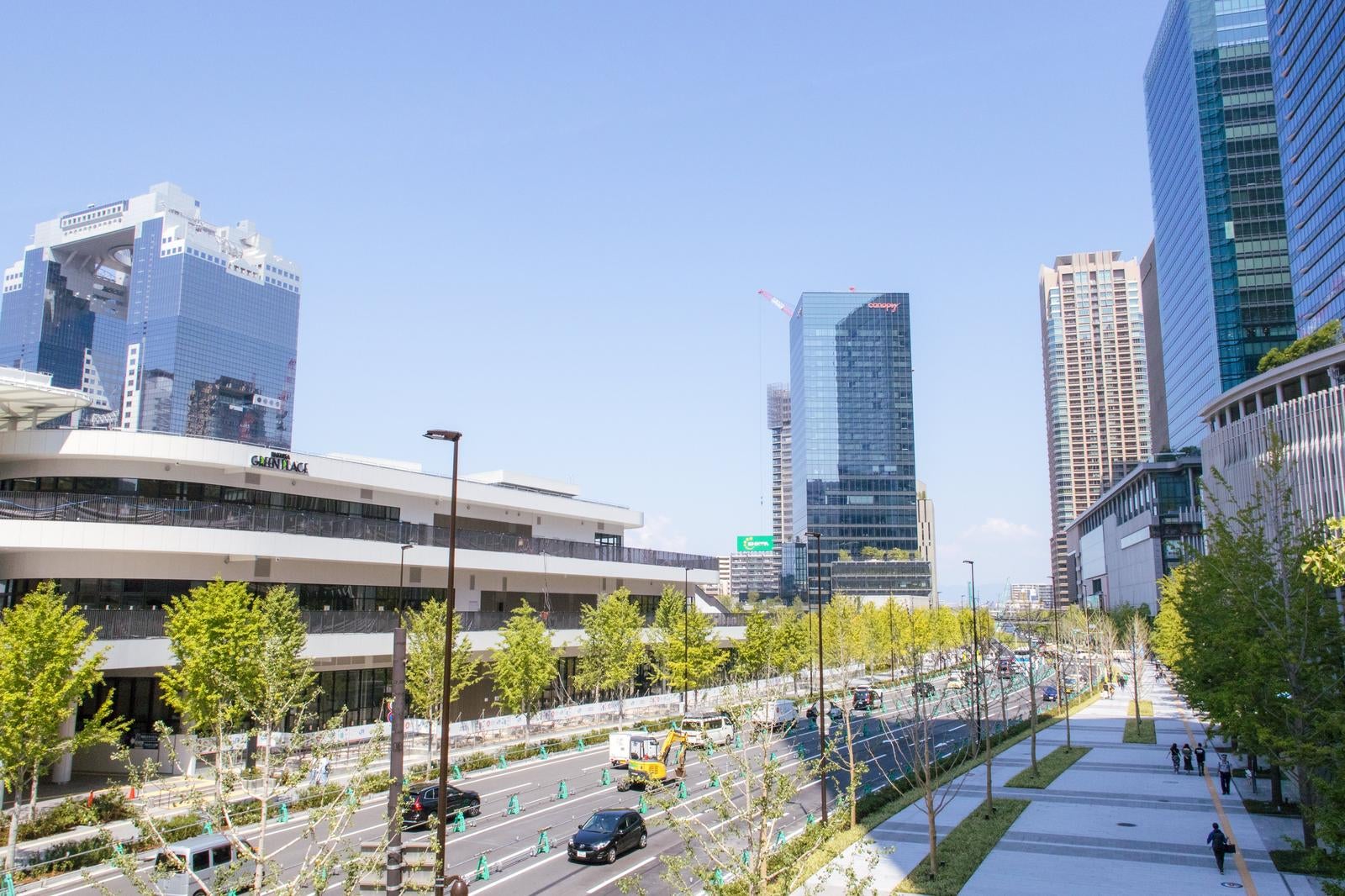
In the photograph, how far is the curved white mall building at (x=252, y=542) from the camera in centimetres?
4197

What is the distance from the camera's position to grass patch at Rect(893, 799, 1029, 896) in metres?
25.9

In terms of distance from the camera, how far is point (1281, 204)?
13600 cm

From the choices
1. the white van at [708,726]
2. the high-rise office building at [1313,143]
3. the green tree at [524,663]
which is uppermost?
the high-rise office building at [1313,143]

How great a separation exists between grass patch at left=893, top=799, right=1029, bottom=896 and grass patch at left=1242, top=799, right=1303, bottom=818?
28.5 feet

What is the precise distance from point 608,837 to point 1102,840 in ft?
57.5

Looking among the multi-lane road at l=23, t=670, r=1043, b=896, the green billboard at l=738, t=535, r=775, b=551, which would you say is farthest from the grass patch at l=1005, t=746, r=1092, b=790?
the green billboard at l=738, t=535, r=775, b=551

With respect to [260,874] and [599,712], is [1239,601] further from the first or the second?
[599,712]

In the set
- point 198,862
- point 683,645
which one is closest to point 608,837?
point 198,862

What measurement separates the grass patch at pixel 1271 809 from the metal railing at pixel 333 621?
40951 millimetres

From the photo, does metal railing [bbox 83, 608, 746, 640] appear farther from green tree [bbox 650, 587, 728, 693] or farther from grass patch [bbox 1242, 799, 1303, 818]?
grass patch [bbox 1242, 799, 1303, 818]

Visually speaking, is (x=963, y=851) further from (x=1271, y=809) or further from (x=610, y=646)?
(x=610, y=646)

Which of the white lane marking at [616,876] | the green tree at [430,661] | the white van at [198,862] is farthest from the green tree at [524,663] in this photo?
the white van at [198,862]

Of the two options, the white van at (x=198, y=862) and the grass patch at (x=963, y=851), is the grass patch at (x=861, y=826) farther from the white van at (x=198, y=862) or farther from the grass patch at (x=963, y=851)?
the white van at (x=198, y=862)

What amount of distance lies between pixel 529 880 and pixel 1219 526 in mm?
28894
